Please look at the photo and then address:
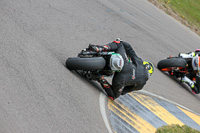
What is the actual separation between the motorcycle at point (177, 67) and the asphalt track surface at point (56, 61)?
25 cm

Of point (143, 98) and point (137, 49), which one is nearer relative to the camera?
point (143, 98)

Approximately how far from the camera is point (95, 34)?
764 centimetres

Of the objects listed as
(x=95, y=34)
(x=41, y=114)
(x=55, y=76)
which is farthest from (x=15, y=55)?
(x=95, y=34)

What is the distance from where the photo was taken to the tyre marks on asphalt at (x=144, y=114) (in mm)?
5629

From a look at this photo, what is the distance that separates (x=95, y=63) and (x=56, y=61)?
799 millimetres

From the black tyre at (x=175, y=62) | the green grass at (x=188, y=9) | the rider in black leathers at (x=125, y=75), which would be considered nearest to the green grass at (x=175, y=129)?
the rider in black leathers at (x=125, y=75)

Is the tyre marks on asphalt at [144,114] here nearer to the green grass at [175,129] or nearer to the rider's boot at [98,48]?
the green grass at [175,129]

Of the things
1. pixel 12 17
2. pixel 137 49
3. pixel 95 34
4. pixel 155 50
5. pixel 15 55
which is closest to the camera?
pixel 15 55

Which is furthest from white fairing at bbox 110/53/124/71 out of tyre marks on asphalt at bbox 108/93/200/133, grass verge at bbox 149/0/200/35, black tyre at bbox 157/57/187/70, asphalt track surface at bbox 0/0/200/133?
grass verge at bbox 149/0/200/35

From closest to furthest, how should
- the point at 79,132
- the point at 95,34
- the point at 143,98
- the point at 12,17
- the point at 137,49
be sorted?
the point at 79,132
the point at 12,17
the point at 143,98
the point at 95,34
the point at 137,49

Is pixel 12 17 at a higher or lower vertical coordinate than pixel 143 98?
higher

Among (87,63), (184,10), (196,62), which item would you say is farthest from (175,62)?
(184,10)

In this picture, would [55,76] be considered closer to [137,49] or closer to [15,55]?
[15,55]

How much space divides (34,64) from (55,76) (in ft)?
1.43
